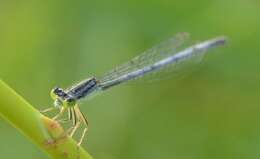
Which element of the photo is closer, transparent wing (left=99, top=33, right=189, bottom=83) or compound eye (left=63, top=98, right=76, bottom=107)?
compound eye (left=63, top=98, right=76, bottom=107)

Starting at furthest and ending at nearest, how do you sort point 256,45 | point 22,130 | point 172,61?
1. point 256,45
2. point 172,61
3. point 22,130

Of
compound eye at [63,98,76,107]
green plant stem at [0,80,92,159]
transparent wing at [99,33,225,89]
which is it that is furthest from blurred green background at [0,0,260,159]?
green plant stem at [0,80,92,159]

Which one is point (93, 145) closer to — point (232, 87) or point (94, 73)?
point (94, 73)

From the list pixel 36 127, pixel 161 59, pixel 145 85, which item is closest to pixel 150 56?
pixel 161 59

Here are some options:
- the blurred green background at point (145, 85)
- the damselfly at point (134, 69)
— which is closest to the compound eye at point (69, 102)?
the damselfly at point (134, 69)

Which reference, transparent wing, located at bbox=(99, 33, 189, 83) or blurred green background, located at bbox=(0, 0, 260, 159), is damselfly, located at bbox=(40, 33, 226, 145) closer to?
transparent wing, located at bbox=(99, 33, 189, 83)

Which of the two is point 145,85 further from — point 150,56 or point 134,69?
point 134,69

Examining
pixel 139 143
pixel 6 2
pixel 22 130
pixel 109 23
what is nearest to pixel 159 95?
pixel 139 143
